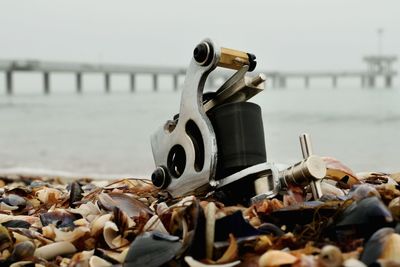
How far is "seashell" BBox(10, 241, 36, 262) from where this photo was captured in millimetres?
1975

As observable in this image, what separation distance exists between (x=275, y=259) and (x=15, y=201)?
1.70 m

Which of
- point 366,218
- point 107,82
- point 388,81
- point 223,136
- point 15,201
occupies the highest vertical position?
point 223,136

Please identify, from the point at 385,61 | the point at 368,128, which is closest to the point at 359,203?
the point at 368,128

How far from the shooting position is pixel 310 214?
1964 mm

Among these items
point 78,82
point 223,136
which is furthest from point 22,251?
point 78,82

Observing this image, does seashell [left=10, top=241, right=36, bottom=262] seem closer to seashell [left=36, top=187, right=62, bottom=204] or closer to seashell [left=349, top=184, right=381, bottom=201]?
seashell [left=36, top=187, right=62, bottom=204]

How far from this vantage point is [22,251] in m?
1.98

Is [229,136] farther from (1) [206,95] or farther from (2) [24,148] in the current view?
(2) [24,148]

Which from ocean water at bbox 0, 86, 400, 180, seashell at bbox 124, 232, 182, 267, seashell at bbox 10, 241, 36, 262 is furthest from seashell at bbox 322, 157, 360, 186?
ocean water at bbox 0, 86, 400, 180

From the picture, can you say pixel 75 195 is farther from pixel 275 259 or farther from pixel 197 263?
pixel 275 259

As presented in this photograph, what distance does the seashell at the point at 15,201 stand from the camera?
2.86 metres

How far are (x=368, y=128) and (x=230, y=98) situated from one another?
41.3 ft

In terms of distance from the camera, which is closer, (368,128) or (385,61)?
(368,128)

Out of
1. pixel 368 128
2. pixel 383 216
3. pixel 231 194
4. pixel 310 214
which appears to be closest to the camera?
pixel 383 216
